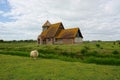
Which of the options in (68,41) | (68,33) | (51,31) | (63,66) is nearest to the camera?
(63,66)

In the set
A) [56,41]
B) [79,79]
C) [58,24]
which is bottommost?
[79,79]

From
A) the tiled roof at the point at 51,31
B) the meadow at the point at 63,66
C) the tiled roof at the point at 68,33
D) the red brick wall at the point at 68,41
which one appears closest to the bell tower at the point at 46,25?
the tiled roof at the point at 51,31

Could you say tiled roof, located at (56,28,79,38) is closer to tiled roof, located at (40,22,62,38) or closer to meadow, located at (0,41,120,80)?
tiled roof, located at (40,22,62,38)

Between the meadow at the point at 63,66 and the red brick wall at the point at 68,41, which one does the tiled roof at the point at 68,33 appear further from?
the meadow at the point at 63,66

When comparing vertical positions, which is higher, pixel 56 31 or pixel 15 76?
pixel 56 31

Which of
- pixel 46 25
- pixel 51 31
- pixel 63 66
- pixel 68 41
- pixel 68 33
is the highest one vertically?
pixel 46 25

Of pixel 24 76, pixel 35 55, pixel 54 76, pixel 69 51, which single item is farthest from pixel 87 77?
pixel 69 51

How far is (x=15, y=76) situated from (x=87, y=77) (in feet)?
17.7

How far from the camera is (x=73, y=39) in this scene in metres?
59.7

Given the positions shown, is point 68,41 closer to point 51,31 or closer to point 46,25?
point 51,31

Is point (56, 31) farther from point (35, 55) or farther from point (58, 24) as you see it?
point (35, 55)

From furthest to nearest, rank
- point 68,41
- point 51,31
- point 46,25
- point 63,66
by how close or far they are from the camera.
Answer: point 46,25 < point 51,31 < point 68,41 < point 63,66

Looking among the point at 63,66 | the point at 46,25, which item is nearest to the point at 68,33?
the point at 46,25

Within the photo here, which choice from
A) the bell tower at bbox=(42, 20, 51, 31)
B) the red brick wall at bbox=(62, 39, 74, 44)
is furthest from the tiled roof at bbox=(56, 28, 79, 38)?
the bell tower at bbox=(42, 20, 51, 31)
